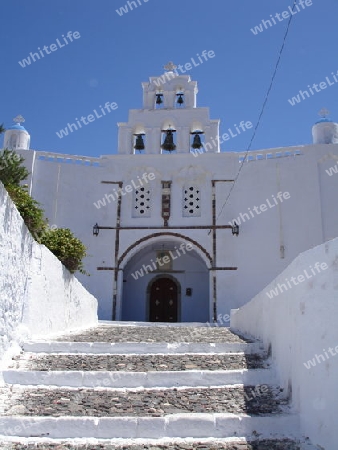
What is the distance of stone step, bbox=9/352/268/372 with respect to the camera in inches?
179

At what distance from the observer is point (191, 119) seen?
15820 mm

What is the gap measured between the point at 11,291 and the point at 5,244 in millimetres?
630

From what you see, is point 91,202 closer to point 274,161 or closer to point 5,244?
point 274,161

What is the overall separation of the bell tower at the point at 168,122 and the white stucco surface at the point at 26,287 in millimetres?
8868

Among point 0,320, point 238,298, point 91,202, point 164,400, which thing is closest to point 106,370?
point 164,400

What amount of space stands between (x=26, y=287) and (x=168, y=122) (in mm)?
11383

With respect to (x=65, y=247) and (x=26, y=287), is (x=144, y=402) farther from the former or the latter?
(x=65, y=247)

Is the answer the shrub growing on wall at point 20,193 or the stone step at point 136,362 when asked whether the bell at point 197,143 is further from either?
the stone step at point 136,362

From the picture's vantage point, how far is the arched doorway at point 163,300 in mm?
15836

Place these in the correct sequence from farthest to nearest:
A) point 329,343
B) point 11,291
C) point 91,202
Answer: point 91,202
point 11,291
point 329,343

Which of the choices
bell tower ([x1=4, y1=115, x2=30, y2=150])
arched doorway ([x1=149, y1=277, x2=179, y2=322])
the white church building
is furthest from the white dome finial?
bell tower ([x1=4, y1=115, x2=30, y2=150])

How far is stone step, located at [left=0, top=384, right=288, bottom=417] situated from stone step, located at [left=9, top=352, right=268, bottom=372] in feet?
1.46

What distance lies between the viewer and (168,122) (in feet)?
52.7

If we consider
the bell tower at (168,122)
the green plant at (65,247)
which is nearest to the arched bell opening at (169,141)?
the bell tower at (168,122)
